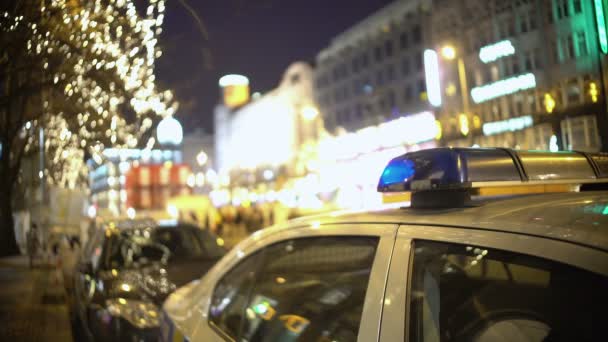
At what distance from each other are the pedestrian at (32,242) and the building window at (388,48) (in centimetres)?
4412

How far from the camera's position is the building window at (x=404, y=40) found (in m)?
46.7

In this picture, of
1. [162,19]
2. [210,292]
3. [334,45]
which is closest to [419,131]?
[334,45]

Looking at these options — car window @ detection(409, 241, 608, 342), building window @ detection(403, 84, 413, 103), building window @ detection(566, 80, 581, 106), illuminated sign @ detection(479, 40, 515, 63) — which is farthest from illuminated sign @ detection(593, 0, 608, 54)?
building window @ detection(403, 84, 413, 103)

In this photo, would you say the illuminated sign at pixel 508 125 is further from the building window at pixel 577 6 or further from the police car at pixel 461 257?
the police car at pixel 461 257

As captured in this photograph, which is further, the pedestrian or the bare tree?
the pedestrian

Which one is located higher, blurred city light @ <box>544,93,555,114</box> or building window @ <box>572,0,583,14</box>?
building window @ <box>572,0,583,14</box>

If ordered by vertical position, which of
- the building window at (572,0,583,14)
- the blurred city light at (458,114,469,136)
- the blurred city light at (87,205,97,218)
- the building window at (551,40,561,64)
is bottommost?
the blurred city light at (87,205,97,218)

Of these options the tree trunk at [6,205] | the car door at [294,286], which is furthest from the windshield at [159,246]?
the car door at [294,286]

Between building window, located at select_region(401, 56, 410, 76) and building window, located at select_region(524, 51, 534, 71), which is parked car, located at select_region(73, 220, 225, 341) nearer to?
building window, located at select_region(524, 51, 534, 71)

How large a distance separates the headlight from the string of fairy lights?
2296 millimetres

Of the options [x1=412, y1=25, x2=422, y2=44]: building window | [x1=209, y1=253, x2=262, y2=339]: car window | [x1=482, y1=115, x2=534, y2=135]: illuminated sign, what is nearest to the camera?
[x1=209, y1=253, x2=262, y2=339]: car window

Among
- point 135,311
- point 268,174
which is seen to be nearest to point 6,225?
point 135,311

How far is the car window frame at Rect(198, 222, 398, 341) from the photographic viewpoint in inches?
63.1

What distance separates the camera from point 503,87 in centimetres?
488
